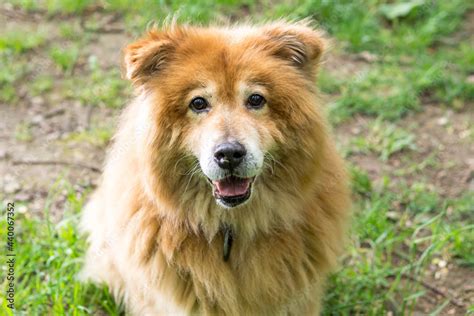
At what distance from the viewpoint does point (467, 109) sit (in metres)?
6.37

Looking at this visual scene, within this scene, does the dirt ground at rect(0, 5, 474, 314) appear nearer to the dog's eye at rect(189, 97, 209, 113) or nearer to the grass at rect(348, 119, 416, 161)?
the grass at rect(348, 119, 416, 161)

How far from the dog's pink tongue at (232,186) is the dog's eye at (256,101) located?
406 mm

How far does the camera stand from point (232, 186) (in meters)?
3.74

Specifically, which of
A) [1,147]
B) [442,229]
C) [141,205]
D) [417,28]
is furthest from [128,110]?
[417,28]

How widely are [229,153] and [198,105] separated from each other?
390mm

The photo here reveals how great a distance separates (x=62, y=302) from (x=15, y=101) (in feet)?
8.17

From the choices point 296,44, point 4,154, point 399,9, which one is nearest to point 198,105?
point 296,44

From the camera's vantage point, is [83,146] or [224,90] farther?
[83,146]

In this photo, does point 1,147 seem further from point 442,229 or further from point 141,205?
point 442,229

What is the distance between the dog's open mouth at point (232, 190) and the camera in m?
3.69

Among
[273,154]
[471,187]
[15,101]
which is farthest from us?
[15,101]

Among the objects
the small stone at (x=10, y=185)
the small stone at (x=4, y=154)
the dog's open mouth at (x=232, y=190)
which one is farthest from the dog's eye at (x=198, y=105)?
the small stone at (x=4, y=154)

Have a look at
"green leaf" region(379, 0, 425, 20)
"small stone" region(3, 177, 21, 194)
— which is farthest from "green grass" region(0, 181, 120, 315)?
"green leaf" region(379, 0, 425, 20)

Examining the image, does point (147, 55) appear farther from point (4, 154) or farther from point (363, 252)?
point (4, 154)
